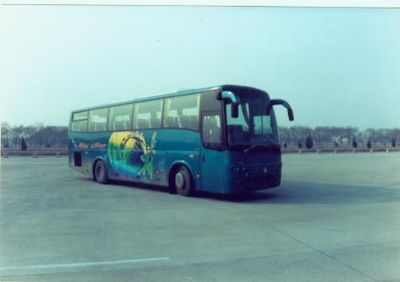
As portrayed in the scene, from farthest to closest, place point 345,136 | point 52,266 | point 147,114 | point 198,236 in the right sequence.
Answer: point 147,114 < point 345,136 < point 198,236 < point 52,266

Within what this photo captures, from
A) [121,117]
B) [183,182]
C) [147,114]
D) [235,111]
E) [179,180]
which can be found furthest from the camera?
[121,117]

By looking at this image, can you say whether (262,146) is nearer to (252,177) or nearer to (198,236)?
(252,177)

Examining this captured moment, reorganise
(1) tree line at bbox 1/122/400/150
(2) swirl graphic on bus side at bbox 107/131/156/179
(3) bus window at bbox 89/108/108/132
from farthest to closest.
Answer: (3) bus window at bbox 89/108/108/132 < (2) swirl graphic on bus side at bbox 107/131/156/179 < (1) tree line at bbox 1/122/400/150

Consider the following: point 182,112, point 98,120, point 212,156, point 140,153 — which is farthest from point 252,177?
point 98,120

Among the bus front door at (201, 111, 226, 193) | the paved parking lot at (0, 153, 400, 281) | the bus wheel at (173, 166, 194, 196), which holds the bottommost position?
the paved parking lot at (0, 153, 400, 281)

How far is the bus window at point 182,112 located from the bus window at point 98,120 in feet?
7.94

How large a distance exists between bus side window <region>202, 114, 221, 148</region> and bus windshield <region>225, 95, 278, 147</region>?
262 mm

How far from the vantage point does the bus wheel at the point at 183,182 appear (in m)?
9.48

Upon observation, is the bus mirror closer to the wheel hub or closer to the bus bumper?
the bus bumper

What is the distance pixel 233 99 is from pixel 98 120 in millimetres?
5452

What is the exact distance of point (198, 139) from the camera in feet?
30.1

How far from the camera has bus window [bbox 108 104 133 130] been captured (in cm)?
1133

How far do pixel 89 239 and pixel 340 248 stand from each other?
337cm

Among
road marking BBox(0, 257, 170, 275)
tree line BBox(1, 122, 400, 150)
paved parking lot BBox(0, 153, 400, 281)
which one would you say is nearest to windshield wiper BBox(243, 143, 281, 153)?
paved parking lot BBox(0, 153, 400, 281)
